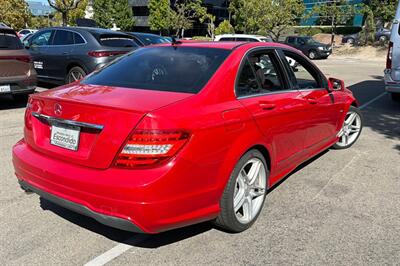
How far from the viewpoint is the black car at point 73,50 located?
9.62 m

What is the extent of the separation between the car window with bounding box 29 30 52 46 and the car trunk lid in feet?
26.2

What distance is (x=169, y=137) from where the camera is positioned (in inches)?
110

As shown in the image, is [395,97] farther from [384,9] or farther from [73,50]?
[384,9]

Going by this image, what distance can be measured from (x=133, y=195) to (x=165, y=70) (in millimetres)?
1401

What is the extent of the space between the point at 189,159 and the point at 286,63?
1.99 m

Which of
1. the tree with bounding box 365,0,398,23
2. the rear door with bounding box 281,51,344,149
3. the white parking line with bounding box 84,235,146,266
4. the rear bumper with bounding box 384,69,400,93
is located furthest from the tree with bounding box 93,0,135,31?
the white parking line with bounding box 84,235,146,266

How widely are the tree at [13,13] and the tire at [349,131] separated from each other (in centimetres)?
5243

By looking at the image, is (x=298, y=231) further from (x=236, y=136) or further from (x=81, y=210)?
(x=81, y=210)

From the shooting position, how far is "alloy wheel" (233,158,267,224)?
3.52m

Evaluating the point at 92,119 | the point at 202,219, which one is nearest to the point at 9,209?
the point at 92,119

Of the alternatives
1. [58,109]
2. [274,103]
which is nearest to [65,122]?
[58,109]

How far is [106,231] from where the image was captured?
3545mm

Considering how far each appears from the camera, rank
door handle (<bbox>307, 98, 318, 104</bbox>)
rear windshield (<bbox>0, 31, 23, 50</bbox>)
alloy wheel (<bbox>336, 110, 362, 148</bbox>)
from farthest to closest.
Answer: rear windshield (<bbox>0, 31, 23, 50</bbox>)
alloy wheel (<bbox>336, 110, 362, 148</bbox>)
door handle (<bbox>307, 98, 318, 104</bbox>)

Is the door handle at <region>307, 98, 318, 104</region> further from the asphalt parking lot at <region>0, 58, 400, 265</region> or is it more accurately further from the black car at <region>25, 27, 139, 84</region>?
the black car at <region>25, 27, 139, 84</region>
